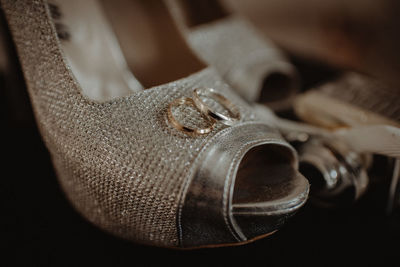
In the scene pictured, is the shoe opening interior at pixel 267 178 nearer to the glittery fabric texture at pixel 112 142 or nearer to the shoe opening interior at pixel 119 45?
the glittery fabric texture at pixel 112 142

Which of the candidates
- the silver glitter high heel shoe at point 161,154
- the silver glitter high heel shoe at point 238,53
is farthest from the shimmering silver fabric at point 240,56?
the silver glitter high heel shoe at point 161,154

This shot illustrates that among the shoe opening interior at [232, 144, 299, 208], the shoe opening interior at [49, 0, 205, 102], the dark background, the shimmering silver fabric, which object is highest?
the shoe opening interior at [49, 0, 205, 102]

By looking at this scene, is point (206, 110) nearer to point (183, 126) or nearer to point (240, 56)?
point (183, 126)

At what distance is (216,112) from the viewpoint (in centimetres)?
37

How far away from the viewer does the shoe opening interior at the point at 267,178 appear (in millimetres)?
339

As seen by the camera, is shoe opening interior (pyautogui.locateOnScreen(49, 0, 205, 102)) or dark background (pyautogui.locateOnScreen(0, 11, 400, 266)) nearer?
dark background (pyautogui.locateOnScreen(0, 11, 400, 266))

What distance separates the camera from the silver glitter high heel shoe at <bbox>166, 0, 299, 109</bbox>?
2.20 ft

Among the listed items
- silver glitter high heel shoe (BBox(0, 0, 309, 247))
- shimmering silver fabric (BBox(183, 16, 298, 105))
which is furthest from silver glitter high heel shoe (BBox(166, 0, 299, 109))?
silver glitter high heel shoe (BBox(0, 0, 309, 247))

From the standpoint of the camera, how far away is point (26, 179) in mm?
546

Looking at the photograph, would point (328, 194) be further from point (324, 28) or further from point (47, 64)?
point (324, 28)

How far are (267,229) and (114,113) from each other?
0.21 meters

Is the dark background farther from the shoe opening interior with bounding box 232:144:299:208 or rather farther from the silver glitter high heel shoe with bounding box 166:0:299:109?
the silver glitter high heel shoe with bounding box 166:0:299:109

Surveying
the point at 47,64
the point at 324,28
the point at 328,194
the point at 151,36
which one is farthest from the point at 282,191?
the point at 324,28

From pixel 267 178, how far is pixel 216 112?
0.33ft
